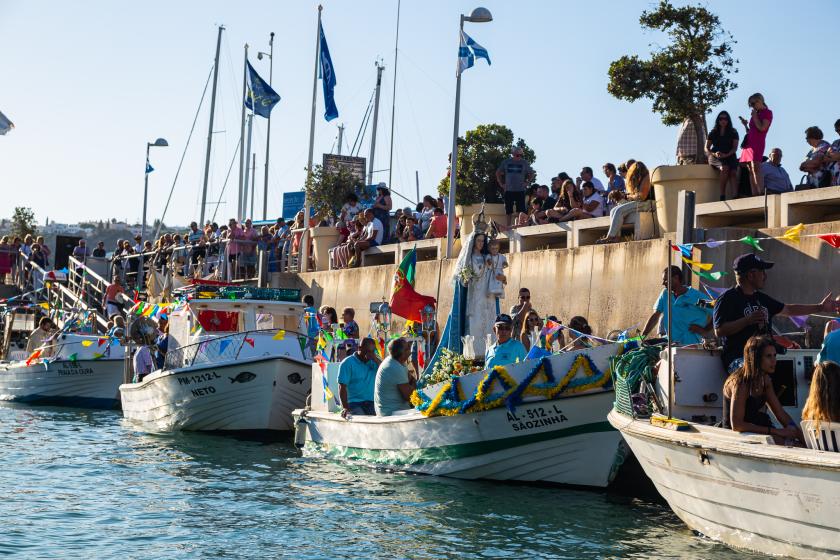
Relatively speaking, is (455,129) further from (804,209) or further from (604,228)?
(804,209)

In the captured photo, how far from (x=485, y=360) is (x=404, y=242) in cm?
967

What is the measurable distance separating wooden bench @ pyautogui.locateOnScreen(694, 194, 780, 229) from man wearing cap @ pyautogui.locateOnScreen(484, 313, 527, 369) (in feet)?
11.4

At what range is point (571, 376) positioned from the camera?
12.9 m

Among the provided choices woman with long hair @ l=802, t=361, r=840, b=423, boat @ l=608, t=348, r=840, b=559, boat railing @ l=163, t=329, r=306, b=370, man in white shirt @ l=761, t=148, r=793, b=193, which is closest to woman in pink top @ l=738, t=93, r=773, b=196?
man in white shirt @ l=761, t=148, r=793, b=193

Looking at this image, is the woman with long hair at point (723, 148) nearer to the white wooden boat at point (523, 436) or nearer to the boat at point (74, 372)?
the white wooden boat at point (523, 436)

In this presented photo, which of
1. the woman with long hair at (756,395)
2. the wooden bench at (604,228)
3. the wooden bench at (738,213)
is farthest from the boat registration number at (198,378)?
the woman with long hair at (756,395)

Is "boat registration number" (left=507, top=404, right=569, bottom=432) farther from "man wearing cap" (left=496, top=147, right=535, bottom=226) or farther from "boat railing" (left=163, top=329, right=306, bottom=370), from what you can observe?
"man wearing cap" (left=496, top=147, right=535, bottom=226)

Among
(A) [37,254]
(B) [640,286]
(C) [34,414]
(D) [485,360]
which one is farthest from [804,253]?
(A) [37,254]

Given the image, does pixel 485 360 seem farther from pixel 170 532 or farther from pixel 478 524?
pixel 170 532

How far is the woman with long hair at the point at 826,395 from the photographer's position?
338 inches

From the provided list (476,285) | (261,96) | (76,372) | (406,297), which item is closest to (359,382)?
(476,285)

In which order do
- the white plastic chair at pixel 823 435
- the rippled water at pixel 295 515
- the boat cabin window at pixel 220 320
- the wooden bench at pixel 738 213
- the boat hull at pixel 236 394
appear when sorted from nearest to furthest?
the white plastic chair at pixel 823 435, the rippled water at pixel 295 515, the wooden bench at pixel 738 213, the boat hull at pixel 236 394, the boat cabin window at pixel 220 320

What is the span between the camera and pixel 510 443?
1353cm

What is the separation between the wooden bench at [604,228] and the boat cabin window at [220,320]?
6349mm
